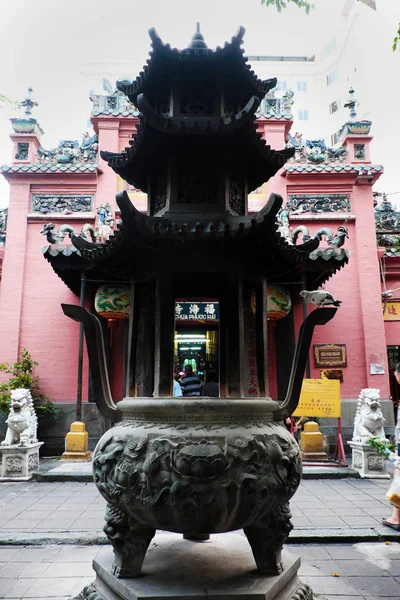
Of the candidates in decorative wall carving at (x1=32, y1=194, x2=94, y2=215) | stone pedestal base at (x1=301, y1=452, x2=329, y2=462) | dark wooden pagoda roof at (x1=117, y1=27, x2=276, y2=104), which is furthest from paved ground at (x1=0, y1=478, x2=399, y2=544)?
decorative wall carving at (x1=32, y1=194, x2=94, y2=215)

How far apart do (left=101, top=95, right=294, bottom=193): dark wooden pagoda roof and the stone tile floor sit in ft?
12.6

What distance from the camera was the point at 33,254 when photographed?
1136 cm

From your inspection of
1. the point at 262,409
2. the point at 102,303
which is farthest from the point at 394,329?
the point at 262,409

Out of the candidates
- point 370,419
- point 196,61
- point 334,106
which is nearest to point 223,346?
point 196,61

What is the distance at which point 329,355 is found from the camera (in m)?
10.9

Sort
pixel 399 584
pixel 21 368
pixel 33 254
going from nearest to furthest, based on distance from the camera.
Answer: pixel 399 584 → pixel 21 368 → pixel 33 254

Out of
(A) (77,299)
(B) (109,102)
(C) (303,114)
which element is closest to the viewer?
(A) (77,299)

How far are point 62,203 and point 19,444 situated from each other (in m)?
6.30

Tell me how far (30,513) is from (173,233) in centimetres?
490

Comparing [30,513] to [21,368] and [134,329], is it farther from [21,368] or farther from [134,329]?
[21,368]

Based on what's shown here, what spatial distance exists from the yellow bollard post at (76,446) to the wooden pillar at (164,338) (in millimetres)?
6446

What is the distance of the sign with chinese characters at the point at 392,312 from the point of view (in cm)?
1199

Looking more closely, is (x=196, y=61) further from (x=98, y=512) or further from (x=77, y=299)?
(x=77, y=299)

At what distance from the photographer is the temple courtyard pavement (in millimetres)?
3872
